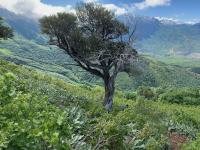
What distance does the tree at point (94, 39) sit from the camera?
37469 mm

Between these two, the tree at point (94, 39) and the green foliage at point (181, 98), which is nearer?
the tree at point (94, 39)

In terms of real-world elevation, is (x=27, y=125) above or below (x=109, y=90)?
above

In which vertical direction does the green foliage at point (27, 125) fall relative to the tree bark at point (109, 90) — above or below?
above

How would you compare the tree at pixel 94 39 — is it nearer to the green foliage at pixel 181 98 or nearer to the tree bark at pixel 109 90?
the tree bark at pixel 109 90

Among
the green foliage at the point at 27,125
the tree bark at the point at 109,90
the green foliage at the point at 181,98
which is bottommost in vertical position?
the green foliage at the point at 181,98

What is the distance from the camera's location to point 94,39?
124ft

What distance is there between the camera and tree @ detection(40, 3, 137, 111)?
3747 cm

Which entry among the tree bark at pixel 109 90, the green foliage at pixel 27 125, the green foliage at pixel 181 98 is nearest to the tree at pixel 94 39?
the tree bark at pixel 109 90

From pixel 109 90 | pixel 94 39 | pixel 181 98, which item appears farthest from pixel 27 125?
pixel 181 98

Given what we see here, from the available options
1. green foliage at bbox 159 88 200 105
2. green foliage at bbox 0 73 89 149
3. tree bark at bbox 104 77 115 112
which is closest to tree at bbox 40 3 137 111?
tree bark at bbox 104 77 115 112

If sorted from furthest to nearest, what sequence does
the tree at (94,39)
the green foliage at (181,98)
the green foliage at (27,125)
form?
the green foliage at (181,98)
the tree at (94,39)
the green foliage at (27,125)

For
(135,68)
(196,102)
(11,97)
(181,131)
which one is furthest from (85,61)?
(196,102)

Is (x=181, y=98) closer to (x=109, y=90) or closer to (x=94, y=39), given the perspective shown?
(x=109, y=90)

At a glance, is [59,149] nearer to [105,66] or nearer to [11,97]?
[11,97]
